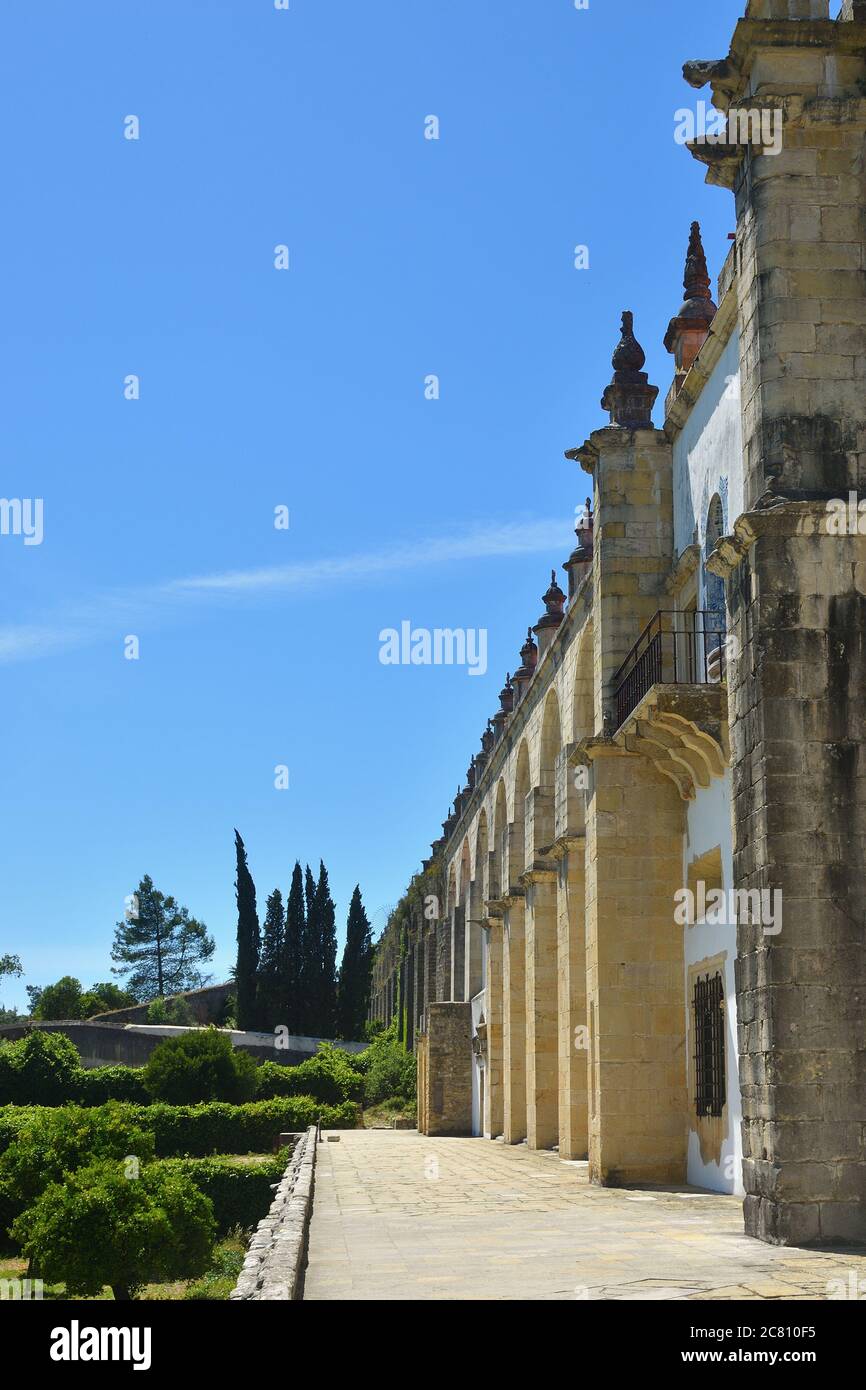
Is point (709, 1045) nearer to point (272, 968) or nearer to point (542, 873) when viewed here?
point (542, 873)

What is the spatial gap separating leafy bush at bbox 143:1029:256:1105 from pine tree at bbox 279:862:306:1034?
64.6 feet

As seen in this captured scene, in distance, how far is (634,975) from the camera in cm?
1678

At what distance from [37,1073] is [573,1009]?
26.4 m

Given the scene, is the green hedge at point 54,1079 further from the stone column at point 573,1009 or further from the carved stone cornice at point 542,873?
the stone column at point 573,1009

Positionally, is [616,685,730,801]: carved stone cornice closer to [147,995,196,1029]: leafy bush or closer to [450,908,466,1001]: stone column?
[450,908,466,1001]: stone column

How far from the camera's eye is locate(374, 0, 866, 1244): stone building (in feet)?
35.1

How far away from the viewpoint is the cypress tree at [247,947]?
59.1 meters

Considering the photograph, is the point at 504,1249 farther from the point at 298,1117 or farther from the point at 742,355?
the point at 298,1117

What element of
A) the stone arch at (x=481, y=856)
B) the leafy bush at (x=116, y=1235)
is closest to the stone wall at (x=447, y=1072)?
the stone arch at (x=481, y=856)

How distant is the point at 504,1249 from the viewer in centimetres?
962

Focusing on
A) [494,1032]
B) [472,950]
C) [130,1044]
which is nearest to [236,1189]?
[494,1032]
